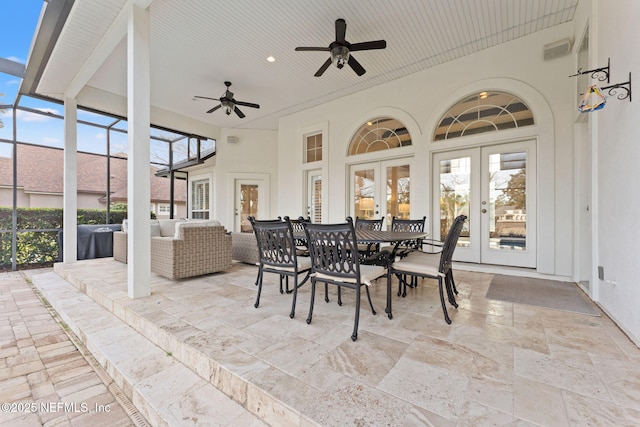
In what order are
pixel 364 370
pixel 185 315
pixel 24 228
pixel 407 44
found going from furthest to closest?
pixel 24 228 → pixel 407 44 → pixel 185 315 → pixel 364 370

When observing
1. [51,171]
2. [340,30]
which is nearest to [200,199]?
[51,171]

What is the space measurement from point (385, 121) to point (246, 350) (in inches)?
186

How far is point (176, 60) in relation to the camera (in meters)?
4.32

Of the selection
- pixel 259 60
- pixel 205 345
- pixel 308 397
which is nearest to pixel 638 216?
pixel 308 397

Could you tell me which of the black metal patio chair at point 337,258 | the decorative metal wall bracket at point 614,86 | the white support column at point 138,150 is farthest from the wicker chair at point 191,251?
the decorative metal wall bracket at point 614,86

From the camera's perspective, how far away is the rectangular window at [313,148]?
6227mm

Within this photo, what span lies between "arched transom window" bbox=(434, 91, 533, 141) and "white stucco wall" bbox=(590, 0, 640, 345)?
1.21 m

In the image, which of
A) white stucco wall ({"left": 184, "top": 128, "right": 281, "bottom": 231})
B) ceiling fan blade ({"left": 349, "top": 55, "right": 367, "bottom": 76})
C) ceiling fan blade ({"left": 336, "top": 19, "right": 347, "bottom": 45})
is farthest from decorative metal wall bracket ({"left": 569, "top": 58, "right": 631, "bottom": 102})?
white stucco wall ({"left": 184, "top": 128, "right": 281, "bottom": 231})

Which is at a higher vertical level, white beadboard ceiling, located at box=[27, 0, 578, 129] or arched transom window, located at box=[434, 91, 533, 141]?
white beadboard ceiling, located at box=[27, 0, 578, 129]

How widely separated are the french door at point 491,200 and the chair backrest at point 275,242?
313cm

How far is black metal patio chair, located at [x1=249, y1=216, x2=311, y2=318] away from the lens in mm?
2363

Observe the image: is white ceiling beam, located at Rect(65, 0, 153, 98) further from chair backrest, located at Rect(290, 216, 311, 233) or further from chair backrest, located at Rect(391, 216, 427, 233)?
chair backrest, located at Rect(391, 216, 427, 233)

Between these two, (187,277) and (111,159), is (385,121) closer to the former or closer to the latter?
(187,277)

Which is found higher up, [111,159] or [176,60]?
[176,60]
